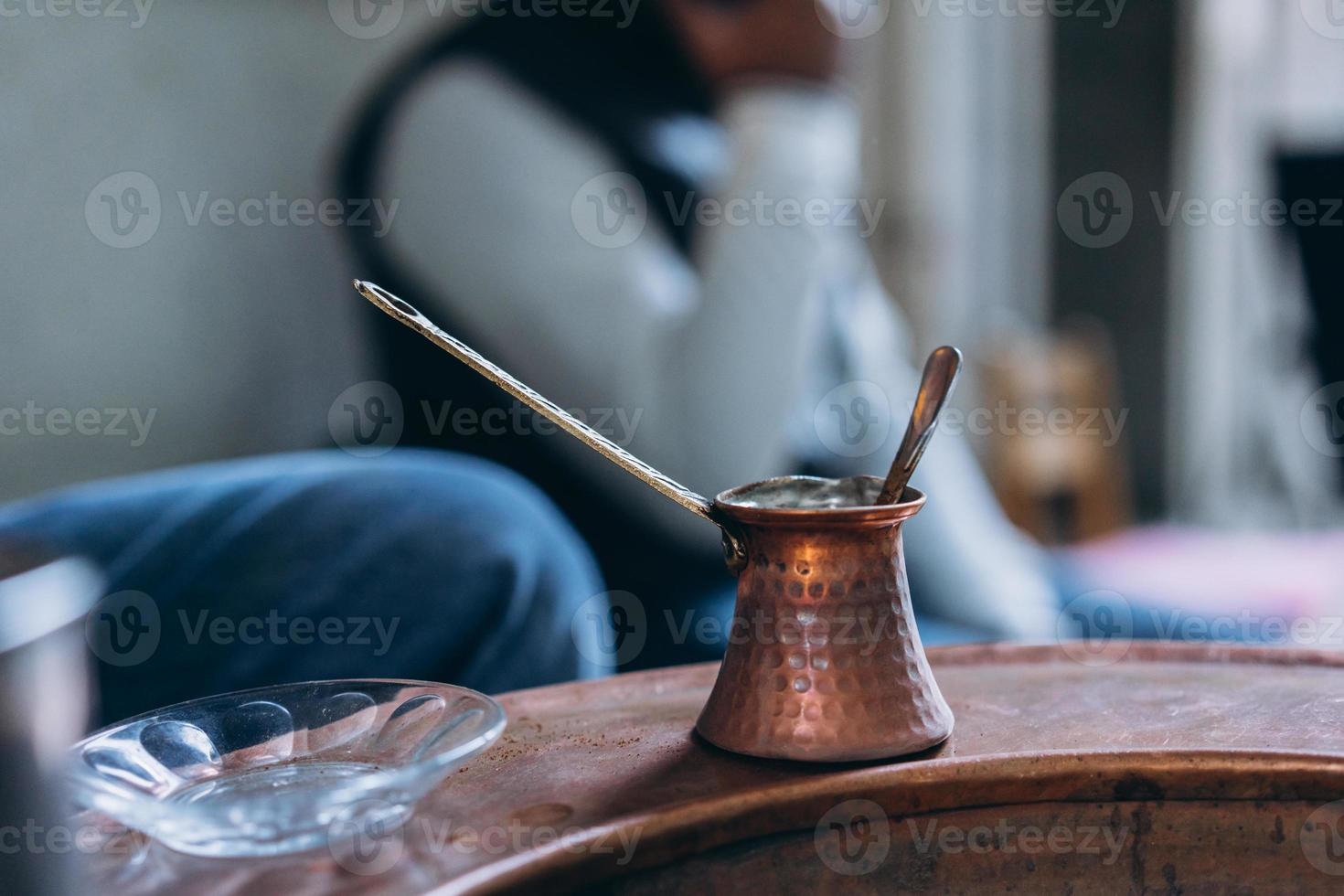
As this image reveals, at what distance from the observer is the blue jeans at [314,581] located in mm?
845

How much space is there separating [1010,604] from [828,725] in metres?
1.04

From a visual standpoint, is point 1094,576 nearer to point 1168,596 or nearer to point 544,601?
point 1168,596

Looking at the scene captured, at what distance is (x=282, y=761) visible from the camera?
448 mm

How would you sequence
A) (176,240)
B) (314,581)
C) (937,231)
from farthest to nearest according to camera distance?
(937,231) → (176,240) → (314,581)

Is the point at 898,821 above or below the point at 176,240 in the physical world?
below

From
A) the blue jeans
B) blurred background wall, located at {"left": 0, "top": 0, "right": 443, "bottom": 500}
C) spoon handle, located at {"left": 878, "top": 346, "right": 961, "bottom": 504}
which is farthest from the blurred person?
spoon handle, located at {"left": 878, "top": 346, "right": 961, "bottom": 504}

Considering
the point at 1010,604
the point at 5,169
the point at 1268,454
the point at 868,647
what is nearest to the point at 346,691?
the point at 868,647

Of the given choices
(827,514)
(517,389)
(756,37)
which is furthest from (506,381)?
(756,37)

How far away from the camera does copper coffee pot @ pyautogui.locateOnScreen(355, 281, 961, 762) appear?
430 millimetres

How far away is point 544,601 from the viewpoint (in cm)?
91

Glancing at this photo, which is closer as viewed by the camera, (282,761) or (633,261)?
(282,761)

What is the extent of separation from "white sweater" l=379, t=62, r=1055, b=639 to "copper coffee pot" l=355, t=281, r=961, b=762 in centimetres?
82

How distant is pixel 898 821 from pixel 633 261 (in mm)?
995

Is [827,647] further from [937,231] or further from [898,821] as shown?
[937,231]
